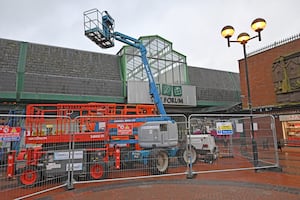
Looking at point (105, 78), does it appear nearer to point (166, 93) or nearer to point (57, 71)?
point (57, 71)

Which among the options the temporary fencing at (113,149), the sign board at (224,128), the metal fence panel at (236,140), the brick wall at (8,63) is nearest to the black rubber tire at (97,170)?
the temporary fencing at (113,149)

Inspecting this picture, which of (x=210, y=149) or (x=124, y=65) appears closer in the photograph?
(x=210, y=149)

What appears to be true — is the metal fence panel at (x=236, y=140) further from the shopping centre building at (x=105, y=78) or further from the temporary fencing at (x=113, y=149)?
the shopping centre building at (x=105, y=78)

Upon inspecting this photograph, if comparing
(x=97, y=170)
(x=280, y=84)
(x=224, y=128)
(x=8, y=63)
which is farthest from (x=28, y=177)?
(x=280, y=84)

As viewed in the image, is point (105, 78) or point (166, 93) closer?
point (105, 78)

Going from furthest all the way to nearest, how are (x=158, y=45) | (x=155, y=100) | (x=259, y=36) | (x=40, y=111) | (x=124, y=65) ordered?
(x=158, y=45)
(x=124, y=65)
(x=155, y=100)
(x=40, y=111)
(x=259, y=36)

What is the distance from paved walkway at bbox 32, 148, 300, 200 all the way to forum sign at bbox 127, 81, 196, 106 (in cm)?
1423

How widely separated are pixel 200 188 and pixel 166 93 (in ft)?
55.6

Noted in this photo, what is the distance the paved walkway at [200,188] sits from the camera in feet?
19.2

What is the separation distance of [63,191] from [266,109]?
17986 mm

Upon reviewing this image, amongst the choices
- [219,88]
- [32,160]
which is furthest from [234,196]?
[219,88]

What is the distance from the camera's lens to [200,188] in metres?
6.55

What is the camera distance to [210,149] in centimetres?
1068

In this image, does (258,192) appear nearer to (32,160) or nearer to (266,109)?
(32,160)
